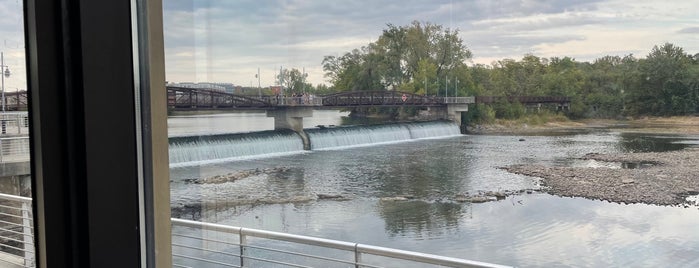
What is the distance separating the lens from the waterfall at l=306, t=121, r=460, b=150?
80.4 inches

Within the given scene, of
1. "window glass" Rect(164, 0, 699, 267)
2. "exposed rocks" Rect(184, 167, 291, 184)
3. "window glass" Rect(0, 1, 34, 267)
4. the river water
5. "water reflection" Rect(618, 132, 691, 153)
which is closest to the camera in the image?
"window glass" Rect(0, 1, 34, 267)

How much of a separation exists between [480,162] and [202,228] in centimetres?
158

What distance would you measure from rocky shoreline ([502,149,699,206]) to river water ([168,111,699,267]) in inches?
1.0

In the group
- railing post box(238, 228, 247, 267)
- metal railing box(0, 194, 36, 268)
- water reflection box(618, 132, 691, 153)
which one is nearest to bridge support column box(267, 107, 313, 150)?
railing post box(238, 228, 247, 267)

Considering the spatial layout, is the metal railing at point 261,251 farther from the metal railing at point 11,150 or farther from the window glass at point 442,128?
the metal railing at point 11,150

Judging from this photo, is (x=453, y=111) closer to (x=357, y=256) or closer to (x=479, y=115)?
(x=479, y=115)

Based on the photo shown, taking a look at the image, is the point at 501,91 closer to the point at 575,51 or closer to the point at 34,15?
the point at 575,51

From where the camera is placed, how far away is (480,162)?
2.09 metres

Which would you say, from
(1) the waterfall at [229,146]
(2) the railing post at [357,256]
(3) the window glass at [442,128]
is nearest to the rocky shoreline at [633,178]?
(3) the window glass at [442,128]

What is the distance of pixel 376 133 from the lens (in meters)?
2.21

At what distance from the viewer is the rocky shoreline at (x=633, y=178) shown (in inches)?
48.6

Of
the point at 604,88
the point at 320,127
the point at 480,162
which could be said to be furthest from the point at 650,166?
the point at 320,127

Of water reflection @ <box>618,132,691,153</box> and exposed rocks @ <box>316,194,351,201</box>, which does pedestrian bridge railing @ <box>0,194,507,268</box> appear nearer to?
exposed rocks @ <box>316,194,351,201</box>

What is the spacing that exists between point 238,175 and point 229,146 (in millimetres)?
314
